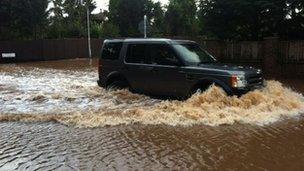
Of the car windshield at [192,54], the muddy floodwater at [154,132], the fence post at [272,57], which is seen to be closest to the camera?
the muddy floodwater at [154,132]

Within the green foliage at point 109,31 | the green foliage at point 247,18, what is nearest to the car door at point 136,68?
the green foliage at point 247,18

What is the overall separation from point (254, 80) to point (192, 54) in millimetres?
1754

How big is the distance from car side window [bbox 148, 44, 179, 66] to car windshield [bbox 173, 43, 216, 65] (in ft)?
0.64

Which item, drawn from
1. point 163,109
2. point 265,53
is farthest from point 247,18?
point 163,109

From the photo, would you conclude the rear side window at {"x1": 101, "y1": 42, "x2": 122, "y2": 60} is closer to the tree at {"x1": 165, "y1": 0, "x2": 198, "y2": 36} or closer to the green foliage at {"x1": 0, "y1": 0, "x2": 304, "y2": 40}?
the green foliage at {"x1": 0, "y1": 0, "x2": 304, "y2": 40}

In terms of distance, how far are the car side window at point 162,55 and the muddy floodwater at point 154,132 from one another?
97 cm

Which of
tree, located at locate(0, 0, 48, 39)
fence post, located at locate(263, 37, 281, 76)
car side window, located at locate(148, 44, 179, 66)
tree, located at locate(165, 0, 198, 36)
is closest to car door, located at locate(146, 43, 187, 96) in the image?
car side window, located at locate(148, 44, 179, 66)

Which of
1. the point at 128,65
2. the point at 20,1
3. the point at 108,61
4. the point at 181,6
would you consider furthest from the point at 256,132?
the point at 181,6

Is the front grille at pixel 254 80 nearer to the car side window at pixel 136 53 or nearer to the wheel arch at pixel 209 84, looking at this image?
the wheel arch at pixel 209 84

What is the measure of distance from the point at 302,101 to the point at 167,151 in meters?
5.93

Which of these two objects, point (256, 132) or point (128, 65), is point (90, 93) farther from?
point (256, 132)

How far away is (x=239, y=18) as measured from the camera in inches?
888

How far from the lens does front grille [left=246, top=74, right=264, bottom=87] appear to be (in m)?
11.5

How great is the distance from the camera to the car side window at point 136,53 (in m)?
13.3
